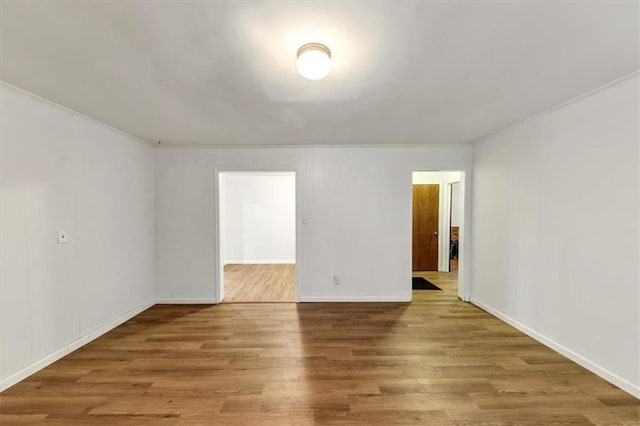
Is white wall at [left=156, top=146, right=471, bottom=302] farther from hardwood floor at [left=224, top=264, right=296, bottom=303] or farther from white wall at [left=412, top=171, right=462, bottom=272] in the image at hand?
white wall at [left=412, top=171, right=462, bottom=272]

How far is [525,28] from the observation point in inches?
54.4

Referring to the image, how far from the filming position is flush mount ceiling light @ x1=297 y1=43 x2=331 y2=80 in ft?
4.88

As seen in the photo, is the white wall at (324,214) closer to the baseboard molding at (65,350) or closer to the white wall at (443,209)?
the baseboard molding at (65,350)

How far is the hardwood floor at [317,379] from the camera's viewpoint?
178 cm

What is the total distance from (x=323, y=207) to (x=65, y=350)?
3.16 m

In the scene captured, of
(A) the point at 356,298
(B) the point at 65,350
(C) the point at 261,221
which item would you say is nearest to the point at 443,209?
(A) the point at 356,298

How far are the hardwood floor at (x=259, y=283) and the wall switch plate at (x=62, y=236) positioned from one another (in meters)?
2.12

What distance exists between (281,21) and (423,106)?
1600 mm

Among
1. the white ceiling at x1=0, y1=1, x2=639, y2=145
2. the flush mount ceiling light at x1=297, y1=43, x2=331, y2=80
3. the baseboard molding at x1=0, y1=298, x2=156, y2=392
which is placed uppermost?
the white ceiling at x1=0, y1=1, x2=639, y2=145

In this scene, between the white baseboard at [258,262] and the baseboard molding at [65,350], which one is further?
the white baseboard at [258,262]

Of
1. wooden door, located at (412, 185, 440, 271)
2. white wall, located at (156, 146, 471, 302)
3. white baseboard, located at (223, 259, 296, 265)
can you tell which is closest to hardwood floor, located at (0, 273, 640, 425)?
white wall, located at (156, 146, 471, 302)

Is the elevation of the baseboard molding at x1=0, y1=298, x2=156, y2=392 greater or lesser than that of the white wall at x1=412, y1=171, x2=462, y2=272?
lesser

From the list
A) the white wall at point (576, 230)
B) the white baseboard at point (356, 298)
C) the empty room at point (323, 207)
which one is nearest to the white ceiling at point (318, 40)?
the empty room at point (323, 207)

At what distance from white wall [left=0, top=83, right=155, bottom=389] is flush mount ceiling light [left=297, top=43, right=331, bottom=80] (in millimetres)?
2326
